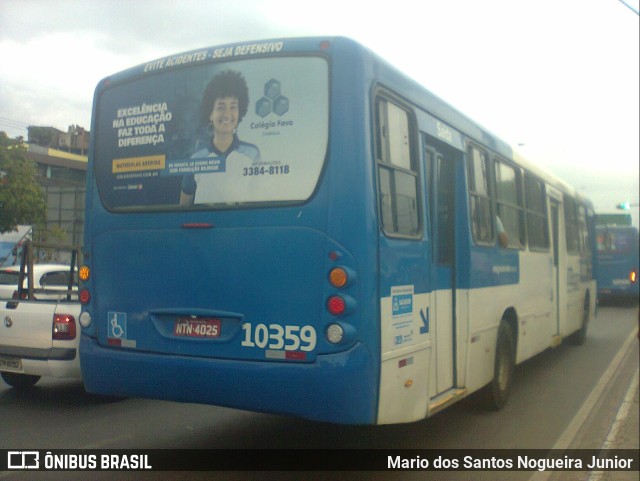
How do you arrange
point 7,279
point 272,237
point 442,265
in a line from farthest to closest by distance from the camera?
point 7,279
point 442,265
point 272,237

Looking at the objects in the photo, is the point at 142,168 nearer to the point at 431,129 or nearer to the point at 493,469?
the point at 431,129

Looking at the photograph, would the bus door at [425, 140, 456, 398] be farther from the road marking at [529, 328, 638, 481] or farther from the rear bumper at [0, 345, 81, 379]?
the rear bumper at [0, 345, 81, 379]

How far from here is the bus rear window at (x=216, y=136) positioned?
5.08 meters

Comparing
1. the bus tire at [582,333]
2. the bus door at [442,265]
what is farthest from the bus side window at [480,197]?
the bus tire at [582,333]

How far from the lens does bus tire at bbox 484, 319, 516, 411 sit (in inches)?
314

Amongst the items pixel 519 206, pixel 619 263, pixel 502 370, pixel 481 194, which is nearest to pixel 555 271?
pixel 519 206

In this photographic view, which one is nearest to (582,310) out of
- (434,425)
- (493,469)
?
(434,425)

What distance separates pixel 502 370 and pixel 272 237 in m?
4.26

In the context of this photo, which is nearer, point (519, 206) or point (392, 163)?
point (392, 163)

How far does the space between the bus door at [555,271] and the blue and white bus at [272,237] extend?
5.16 m

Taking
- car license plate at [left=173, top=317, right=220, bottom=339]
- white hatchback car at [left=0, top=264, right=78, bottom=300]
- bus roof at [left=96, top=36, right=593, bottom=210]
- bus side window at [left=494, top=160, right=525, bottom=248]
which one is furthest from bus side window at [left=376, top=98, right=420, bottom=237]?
white hatchback car at [left=0, top=264, right=78, bottom=300]

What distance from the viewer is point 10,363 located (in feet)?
26.1

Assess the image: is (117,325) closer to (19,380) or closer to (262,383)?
(262,383)

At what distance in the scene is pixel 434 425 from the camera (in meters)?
7.47
